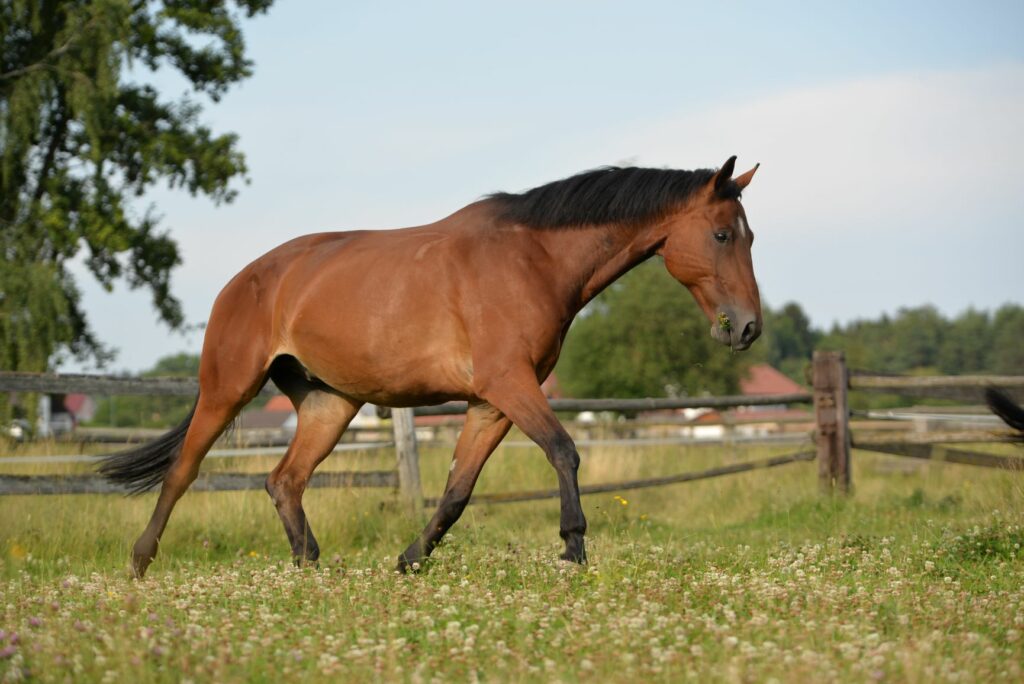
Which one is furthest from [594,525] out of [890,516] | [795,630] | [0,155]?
[0,155]

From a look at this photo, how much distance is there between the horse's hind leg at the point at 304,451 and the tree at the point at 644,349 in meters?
42.6

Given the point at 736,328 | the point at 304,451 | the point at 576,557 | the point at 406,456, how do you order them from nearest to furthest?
the point at 576,557 < the point at 736,328 < the point at 304,451 < the point at 406,456

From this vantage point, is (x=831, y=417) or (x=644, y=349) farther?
(x=644, y=349)

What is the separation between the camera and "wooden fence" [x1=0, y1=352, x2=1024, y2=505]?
357 inches

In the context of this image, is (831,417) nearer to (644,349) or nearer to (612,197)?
(612,197)

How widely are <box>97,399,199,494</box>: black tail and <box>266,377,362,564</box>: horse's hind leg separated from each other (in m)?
0.80

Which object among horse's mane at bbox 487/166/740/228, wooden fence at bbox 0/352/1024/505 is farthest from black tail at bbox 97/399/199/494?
horse's mane at bbox 487/166/740/228

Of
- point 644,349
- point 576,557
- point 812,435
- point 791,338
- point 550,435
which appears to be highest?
point 791,338

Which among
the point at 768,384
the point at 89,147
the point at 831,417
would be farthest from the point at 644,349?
the point at 768,384

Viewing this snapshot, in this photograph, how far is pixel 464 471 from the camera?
20.4ft

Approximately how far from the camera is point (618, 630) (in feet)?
12.6

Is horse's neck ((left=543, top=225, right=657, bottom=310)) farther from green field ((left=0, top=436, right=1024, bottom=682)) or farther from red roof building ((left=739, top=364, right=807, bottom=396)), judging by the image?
red roof building ((left=739, top=364, right=807, bottom=396))

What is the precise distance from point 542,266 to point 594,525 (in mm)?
4336

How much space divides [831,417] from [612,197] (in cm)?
659
